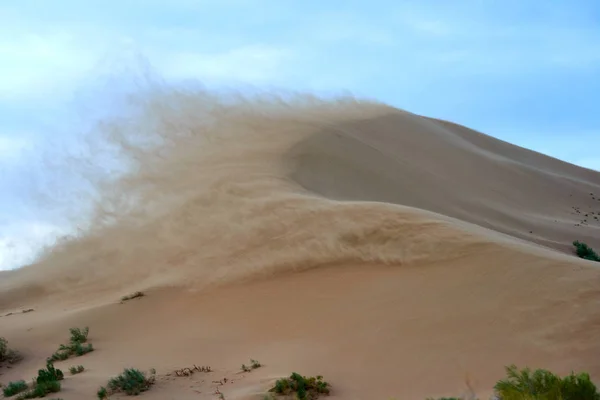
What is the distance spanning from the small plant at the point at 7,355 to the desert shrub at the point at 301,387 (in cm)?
536

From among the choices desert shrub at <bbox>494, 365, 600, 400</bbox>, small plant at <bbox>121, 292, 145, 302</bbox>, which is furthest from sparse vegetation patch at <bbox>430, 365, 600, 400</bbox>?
small plant at <bbox>121, 292, 145, 302</bbox>

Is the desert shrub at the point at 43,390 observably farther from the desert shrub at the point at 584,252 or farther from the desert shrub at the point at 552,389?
the desert shrub at the point at 584,252

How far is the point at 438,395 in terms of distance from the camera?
6.08m

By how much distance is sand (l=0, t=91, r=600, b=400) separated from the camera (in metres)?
7.04

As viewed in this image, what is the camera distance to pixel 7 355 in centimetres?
980

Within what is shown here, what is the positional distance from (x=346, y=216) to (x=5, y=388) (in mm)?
6052

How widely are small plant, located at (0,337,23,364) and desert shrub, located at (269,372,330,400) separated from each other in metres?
5.36

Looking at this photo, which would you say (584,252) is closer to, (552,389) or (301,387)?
(301,387)

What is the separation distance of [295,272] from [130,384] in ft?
13.8

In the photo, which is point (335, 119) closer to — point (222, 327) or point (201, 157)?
point (201, 157)

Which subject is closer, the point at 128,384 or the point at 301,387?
the point at 301,387

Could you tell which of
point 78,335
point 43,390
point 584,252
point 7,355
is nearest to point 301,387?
point 43,390

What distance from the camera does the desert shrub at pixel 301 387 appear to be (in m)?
6.38

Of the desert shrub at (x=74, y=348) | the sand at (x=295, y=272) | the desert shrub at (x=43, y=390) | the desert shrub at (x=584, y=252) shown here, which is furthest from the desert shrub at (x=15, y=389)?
the desert shrub at (x=584, y=252)
